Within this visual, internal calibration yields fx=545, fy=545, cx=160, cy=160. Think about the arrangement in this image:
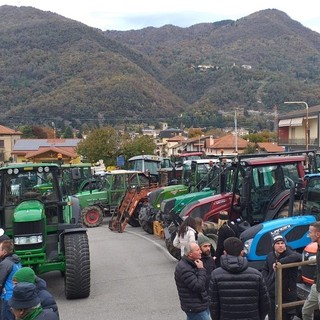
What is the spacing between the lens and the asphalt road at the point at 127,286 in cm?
880

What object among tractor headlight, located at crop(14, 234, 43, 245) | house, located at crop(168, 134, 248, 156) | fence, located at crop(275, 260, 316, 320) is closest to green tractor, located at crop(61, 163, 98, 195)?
tractor headlight, located at crop(14, 234, 43, 245)

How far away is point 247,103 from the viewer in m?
167

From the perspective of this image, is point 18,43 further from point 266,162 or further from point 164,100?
point 266,162

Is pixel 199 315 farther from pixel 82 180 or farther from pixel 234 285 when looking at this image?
pixel 82 180

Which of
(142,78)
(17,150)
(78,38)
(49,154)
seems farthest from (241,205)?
(78,38)

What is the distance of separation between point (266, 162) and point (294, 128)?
4830 centimetres

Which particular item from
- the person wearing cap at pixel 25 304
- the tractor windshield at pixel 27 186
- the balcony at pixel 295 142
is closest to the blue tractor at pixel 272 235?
the tractor windshield at pixel 27 186

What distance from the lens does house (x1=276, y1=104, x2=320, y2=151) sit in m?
50.2

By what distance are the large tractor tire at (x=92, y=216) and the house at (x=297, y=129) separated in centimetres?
3069

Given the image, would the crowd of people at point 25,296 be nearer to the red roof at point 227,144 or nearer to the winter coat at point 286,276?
the winter coat at point 286,276

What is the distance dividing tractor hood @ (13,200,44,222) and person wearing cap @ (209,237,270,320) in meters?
5.15

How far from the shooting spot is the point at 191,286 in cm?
567

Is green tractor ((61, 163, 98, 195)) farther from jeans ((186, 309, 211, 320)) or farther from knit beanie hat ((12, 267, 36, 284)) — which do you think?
knit beanie hat ((12, 267, 36, 284))

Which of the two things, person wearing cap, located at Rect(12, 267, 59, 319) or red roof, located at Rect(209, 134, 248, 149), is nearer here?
person wearing cap, located at Rect(12, 267, 59, 319)
